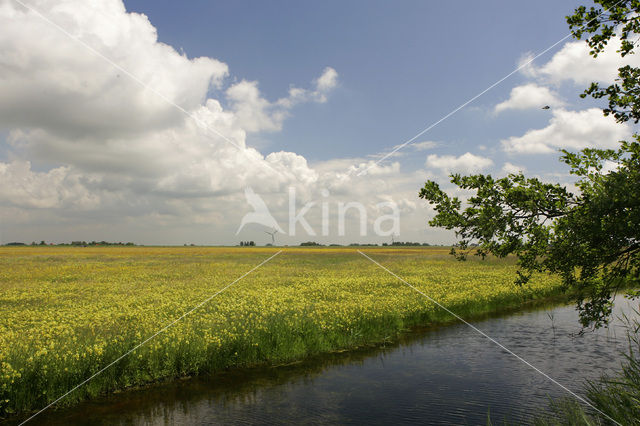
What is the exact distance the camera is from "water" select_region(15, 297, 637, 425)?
11.1 meters

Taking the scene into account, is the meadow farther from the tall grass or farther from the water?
the tall grass

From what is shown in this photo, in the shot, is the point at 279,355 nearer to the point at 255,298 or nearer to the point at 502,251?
the point at 255,298

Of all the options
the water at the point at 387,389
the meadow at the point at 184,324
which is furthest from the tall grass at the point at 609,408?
the meadow at the point at 184,324

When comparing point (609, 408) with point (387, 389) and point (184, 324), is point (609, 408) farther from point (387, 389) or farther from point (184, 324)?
point (184, 324)

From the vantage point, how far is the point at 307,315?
19578mm

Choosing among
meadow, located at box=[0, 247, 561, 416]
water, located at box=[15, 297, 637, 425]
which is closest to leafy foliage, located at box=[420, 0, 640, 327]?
water, located at box=[15, 297, 637, 425]

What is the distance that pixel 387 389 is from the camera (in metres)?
13.0

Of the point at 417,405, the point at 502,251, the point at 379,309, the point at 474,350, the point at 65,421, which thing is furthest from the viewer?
the point at 379,309

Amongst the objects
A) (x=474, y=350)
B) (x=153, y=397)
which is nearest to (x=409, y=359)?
(x=474, y=350)

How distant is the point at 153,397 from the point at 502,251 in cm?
1120

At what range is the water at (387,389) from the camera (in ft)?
36.3

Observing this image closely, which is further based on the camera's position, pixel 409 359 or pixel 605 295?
pixel 409 359

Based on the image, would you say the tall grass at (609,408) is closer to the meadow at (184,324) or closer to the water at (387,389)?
the water at (387,389)

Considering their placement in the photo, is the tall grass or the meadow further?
the meadow
